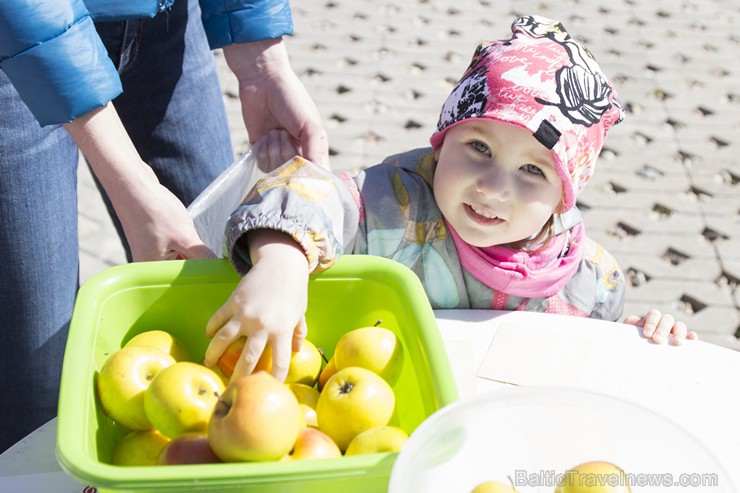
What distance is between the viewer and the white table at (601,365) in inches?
56.3

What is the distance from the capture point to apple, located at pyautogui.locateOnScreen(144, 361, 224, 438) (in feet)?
3.64

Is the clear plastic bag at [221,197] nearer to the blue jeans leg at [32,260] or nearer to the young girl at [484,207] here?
the young girl at [484,207]

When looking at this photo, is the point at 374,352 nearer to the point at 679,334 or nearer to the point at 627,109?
the point at 679,334

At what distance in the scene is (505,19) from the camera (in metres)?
4.98

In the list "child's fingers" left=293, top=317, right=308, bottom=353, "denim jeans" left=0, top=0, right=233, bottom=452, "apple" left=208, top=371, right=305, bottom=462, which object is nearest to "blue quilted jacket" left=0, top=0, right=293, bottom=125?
"denim jeans" left=0, top=0, right=233, bottom=452

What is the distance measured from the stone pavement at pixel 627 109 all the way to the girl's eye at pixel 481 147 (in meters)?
1.79

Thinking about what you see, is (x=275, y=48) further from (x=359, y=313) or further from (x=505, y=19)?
(x=505, y=19)

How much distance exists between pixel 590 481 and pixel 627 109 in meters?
3.60

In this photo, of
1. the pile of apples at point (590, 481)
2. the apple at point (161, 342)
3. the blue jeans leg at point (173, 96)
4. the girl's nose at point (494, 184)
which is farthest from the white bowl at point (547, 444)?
the blue jeans leg at point (173, 96)

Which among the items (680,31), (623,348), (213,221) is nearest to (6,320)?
(213,221)

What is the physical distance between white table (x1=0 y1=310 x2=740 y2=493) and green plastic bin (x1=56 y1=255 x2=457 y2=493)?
194mm

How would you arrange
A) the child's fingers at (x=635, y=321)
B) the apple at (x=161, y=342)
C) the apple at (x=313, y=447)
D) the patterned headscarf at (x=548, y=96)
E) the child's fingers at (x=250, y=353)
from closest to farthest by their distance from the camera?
1. the apple at (x=313, y=447)
2. the child's fingers at (x=250, y=353)
3. the apple at (x=161, y=342)
4. the patterned headscarf at (x=548, y=96)
5. the child's fingers at (x=635, y=321)

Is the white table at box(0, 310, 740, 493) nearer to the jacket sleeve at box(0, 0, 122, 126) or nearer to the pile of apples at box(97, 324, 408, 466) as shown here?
the pile of apples at box(97, 324, 408, 466)

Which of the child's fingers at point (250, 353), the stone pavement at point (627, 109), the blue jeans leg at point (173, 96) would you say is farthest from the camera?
the stone pavement at point (627, 109)
